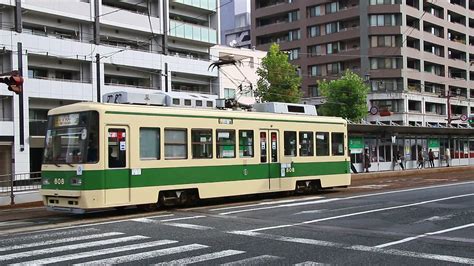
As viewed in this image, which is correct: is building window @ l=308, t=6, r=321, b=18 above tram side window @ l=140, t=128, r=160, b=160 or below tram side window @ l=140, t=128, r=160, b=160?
above

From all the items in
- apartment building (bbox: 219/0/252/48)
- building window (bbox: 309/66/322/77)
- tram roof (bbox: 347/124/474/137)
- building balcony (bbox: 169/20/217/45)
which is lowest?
tram roof (bbox: 347/124/474/137)

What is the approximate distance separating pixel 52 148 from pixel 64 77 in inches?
→ 1220

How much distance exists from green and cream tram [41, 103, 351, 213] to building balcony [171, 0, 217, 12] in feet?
118

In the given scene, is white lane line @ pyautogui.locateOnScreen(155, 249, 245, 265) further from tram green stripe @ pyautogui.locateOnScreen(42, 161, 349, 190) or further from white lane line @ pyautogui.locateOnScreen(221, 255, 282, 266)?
tram green stripe @ pyautogui.locateOnScreen(42, 161, 349, 190)

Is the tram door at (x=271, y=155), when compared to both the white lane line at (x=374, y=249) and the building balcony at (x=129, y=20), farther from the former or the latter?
the building balcony at (x=129, y=20)

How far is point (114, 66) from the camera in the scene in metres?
46.4

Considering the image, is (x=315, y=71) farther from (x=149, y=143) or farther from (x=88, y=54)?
(x=149, y=143)

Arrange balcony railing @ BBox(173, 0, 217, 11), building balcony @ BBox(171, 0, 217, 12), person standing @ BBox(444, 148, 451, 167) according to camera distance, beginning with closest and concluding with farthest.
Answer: person standing @ BBox(444, 148, 451, 167)
building balcony @ BBox(171, 0, 217, 12)
balcony railing @ BBox(173, 0, 217, 11)

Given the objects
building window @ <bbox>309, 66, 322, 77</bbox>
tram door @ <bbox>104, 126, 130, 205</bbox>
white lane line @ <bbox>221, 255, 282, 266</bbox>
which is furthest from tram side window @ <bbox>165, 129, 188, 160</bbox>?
building window @ <bbox>309, 66, 322, 77</bbox>

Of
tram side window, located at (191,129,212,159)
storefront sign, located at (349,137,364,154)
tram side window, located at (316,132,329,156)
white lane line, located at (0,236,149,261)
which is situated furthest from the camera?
storefront sign, located at (349,137,364,154)

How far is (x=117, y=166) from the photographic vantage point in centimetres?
1390

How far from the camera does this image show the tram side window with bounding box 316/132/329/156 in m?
19.8

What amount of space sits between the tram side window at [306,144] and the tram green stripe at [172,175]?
415 mm

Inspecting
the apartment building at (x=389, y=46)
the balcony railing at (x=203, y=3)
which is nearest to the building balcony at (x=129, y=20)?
the balcony railing at (x=203, y=3)
